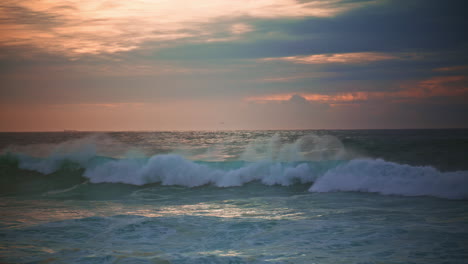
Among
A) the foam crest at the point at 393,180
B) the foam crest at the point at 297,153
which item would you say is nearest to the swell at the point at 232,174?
the foam crest at the point at 393,180

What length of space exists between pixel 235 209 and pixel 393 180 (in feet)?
25.8

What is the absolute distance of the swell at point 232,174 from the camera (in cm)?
1491

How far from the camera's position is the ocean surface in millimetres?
7461

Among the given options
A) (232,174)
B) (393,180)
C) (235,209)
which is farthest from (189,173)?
(393,180)

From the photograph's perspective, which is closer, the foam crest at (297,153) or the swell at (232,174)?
the swell at (232,174)

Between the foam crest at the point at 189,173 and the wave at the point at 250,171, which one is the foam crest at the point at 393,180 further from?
the foam crest at the point at 189,173

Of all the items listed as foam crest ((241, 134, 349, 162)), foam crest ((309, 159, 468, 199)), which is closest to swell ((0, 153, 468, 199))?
foam crest ((309, 159, 468, 199))

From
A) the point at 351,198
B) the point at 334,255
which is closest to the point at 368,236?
the point at 334,255

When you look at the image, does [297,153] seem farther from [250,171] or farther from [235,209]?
[235,209]

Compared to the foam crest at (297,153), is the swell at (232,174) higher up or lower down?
lower down

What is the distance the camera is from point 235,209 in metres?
12.2

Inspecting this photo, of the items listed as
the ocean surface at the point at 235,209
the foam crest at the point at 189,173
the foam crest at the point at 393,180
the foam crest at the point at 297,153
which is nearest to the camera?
the ocean surface at the point at 235,209

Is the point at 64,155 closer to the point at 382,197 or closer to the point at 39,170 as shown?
the point at 39,170

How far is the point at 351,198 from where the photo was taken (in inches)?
537
